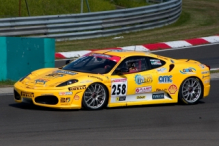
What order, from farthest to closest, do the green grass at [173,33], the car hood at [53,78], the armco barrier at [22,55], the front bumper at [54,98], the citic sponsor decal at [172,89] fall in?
the green grass at [173,33]
the armco barrier at [22,55]
the citic sponsor decal at [172,89]
the car hood at [53,78]
the front bumper at [54,98]

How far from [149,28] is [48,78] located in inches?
539

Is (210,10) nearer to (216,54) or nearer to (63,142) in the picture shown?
(216,54)

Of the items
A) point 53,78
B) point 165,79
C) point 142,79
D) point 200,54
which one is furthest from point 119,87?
point 200,54

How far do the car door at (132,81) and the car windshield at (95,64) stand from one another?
182mm

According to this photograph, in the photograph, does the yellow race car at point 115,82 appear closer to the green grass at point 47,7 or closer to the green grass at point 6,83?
the green grass at point 6,83

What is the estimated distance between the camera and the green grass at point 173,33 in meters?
19.5

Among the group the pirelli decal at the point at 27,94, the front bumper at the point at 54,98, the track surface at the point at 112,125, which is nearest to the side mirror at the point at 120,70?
the track surface at the point at 112,125

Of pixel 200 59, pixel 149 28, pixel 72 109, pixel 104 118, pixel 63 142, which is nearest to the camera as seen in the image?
pixel 63 142

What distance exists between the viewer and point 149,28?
74.8 ft

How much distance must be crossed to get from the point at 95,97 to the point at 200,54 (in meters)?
9.32

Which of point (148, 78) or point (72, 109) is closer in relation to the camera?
point (72, 109)

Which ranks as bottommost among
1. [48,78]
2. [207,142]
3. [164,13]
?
[207,142]

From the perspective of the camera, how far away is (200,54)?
18.1m

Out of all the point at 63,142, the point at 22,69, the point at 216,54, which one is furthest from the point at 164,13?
the point at 63,142
